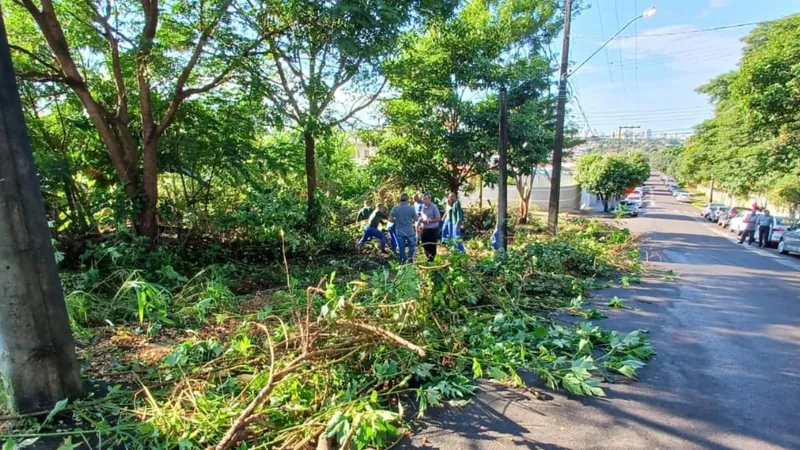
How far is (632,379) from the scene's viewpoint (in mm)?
3967

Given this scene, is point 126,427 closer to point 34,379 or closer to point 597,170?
point 34,379

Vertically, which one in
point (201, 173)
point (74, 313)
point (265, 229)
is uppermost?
point (201, 173)

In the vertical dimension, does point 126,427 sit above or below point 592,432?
above

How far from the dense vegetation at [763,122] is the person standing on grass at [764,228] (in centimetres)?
351

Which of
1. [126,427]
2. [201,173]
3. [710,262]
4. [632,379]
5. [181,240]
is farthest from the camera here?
[710,262]

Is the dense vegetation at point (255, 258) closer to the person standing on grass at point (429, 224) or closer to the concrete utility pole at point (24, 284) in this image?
the concrete utility pole at point (24, 284)

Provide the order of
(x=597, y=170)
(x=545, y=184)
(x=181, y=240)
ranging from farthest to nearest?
(x=597, y=170), (x=545, y=184), (x=181, y=240)

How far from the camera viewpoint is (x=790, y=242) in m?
13.5

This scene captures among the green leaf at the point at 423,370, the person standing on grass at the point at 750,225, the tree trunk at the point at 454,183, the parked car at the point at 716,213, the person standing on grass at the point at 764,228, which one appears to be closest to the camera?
the green leaf at the point at 423,370

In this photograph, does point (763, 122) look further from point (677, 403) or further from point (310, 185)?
point (677, 403)

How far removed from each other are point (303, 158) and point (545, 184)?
2607cm

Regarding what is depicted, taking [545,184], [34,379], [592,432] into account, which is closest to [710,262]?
[592,432]

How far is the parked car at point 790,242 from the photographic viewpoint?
13.2 m

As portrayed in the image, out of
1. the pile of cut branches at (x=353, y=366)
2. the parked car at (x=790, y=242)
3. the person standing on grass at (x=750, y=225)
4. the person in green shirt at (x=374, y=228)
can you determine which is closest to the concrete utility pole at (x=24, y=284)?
the pile of cut branches at (x=353, y=366)
